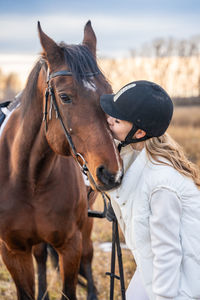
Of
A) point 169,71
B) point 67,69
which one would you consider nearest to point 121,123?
point 67,69

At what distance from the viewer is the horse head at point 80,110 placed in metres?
1.79

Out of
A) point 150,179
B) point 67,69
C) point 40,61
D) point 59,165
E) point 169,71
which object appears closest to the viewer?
point 150,179

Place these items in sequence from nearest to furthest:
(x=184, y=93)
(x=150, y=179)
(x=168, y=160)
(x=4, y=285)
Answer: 1. (x=150, y=179)
2. (x=168, y=160)
3. (x=4, y=285)
4. (x=184, y=93)

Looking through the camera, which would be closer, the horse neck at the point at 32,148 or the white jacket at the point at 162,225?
the white jacket at the point at 162,225

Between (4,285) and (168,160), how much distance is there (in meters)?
3.03

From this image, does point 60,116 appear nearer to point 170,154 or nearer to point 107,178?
point 107,178

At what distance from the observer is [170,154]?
1894 millimetres

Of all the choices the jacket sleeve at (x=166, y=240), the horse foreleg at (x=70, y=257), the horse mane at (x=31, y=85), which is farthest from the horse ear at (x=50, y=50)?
the horse foreleg at (x=70, y=257)

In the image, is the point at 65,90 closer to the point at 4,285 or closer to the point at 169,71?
the point at 4,285

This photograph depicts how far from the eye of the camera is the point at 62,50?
2092 mm

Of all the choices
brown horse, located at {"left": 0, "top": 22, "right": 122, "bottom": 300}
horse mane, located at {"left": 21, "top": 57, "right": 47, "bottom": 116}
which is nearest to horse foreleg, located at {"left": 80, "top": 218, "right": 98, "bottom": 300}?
brown horse, located at {"left": 0, "top": 22, "right": 122, "bottom": 300}

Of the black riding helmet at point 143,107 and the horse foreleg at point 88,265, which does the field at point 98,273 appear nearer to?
the horse foreleg at point 88,265

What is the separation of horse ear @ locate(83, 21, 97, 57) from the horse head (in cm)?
12

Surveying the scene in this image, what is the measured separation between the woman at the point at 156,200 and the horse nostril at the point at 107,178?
66mm
